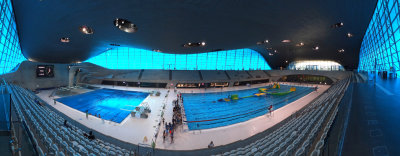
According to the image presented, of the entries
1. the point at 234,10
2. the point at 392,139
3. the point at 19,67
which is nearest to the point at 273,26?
the point at 234,10

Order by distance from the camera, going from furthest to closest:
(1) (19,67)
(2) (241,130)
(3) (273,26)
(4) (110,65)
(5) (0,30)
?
(4) (110,65) → (1) (19,67) → (3) (273,26) → (5) (0,30) → (2) (241,130)

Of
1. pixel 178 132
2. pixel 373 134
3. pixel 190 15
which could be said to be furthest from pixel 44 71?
pixel 373 134

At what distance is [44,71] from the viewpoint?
26.7 metres

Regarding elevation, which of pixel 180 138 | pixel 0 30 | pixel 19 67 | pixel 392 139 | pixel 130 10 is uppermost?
pixel 130 10

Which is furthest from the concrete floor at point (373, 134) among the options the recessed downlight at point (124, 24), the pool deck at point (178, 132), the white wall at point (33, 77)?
the white wall at point (33, 77)

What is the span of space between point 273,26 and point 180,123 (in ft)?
42.8

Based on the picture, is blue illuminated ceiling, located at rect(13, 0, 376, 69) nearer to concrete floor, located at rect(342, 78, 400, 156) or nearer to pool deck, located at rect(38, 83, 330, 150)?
concrete floor, located at rect(342, 78, 400, 156)

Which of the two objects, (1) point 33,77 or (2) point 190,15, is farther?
(1) point 33,77

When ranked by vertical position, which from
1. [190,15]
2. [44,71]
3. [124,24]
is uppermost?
[190,15]

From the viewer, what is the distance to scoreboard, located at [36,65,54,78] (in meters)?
25.9

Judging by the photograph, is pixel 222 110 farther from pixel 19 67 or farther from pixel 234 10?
pixel 19 67

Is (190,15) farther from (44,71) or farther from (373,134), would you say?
(44,71)

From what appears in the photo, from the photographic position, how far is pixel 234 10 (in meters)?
10.7

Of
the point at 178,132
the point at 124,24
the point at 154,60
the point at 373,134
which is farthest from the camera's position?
the point at 154,60
